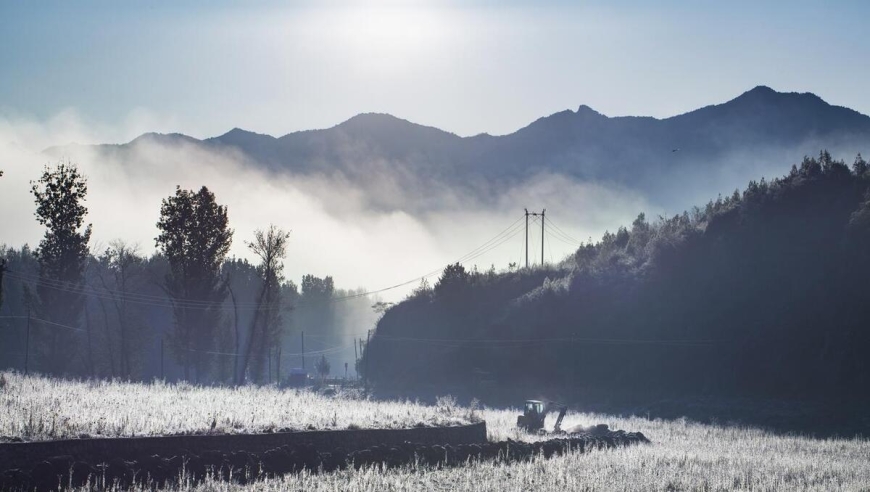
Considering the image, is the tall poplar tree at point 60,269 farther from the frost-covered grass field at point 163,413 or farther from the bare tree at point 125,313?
the frost-covered grass field at point 163,413

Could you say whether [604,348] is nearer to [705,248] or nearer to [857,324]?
[705,248]

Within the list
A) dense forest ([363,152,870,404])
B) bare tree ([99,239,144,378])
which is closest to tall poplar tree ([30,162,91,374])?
bare tree ([99,239,144,378])

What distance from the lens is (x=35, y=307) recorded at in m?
70.1

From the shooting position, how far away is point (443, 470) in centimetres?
2681

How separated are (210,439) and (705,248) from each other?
190 feet

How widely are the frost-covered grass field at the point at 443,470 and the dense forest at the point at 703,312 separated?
22.2m

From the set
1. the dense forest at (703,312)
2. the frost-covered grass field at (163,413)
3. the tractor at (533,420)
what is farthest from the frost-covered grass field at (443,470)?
the dense forest at (703,312)

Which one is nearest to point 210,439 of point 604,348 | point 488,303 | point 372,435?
point 372,435

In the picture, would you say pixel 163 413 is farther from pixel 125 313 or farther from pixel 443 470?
pixel 125 313

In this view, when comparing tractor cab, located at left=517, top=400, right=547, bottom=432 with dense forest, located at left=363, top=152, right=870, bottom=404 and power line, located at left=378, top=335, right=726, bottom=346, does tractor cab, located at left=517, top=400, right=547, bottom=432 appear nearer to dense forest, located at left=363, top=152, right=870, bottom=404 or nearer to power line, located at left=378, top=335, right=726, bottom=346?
dense forest, located at left=363, top=152, right=870, bottom=404

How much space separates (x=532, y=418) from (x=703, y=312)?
30.1 metres

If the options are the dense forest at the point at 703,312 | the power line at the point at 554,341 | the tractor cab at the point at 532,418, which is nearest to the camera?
the tractor cab at the point at 532,418

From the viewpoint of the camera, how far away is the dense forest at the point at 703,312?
201ft

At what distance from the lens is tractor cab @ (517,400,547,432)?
43969 millimetres
